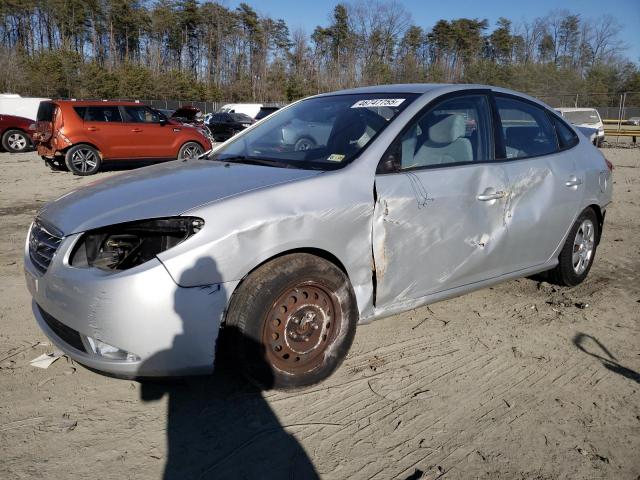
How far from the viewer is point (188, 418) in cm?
278

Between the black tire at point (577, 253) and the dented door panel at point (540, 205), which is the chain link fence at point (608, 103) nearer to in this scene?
the black tire at point (577, 253)

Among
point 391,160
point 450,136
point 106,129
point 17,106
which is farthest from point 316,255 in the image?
point 17,106

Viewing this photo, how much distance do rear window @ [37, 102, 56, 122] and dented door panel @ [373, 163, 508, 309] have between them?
38.2 ft

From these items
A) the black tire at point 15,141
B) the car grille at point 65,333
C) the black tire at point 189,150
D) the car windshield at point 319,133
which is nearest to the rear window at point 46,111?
the black tire at point 189,150

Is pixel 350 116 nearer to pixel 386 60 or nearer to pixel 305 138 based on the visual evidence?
pixel 305 138

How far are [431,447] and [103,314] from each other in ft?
5.36

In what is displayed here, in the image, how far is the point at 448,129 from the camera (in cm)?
371

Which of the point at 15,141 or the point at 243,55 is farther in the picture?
the point at 243,55

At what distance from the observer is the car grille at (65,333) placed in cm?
273

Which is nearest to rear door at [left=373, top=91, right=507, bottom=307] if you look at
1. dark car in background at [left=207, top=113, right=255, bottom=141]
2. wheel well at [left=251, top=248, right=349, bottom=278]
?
wheel well at [left=251, top=248, right=349, bottom=278]

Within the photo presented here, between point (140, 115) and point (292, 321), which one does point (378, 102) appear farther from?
point (140, 115)

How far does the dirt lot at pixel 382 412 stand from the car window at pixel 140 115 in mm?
10256

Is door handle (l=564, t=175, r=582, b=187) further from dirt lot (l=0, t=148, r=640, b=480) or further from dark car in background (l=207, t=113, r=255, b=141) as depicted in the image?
dark car in background (l=207, t=113, r=255, b=141)

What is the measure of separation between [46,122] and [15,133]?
25.4 ft
